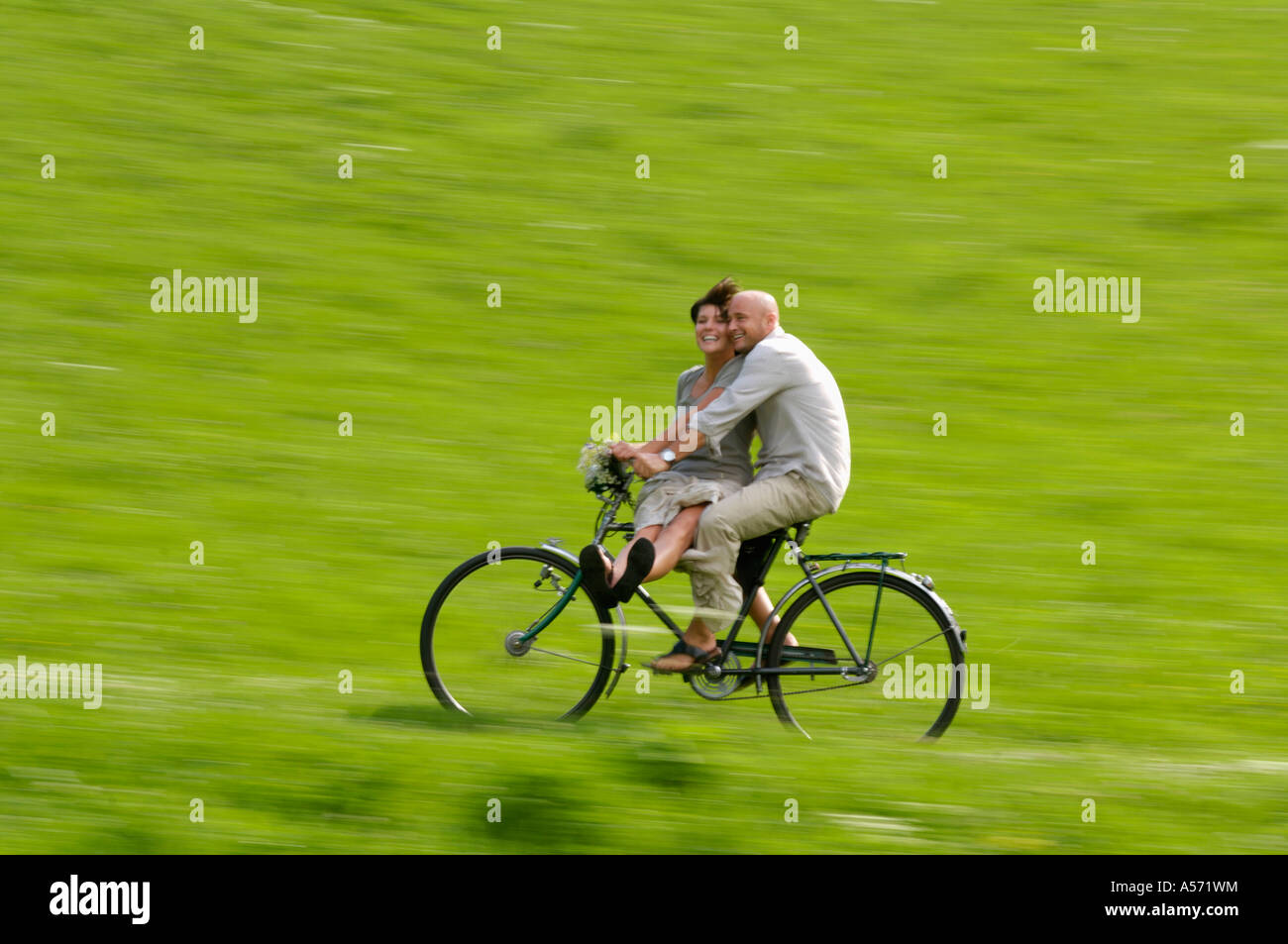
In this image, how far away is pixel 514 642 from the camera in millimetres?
6582

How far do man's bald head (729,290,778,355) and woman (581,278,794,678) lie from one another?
0.21 ft

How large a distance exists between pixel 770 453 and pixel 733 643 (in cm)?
86

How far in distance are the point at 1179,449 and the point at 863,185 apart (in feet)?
15.0

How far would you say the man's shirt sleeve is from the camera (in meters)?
6.20

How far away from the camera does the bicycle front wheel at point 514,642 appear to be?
647cm

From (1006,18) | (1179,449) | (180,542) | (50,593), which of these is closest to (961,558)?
(1179,449)

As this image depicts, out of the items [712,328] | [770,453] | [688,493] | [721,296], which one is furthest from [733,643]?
[721,296]

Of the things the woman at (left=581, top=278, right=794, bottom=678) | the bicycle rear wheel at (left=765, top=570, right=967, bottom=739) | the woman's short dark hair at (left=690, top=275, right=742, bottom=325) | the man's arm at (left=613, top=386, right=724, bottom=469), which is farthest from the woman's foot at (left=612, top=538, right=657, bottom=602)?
the woman's short dark hair at (left=690, top=275, right=742, bottom=325)

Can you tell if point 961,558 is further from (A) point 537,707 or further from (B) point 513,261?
(B) point 513,261

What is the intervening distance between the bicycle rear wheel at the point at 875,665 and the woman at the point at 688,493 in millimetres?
217

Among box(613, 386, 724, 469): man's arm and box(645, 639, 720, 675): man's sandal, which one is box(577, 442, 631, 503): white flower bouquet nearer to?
box(613, 386, 724, 469): man's arm

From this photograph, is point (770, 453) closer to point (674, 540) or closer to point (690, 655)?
point (674, 540)

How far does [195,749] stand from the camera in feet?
18.1
